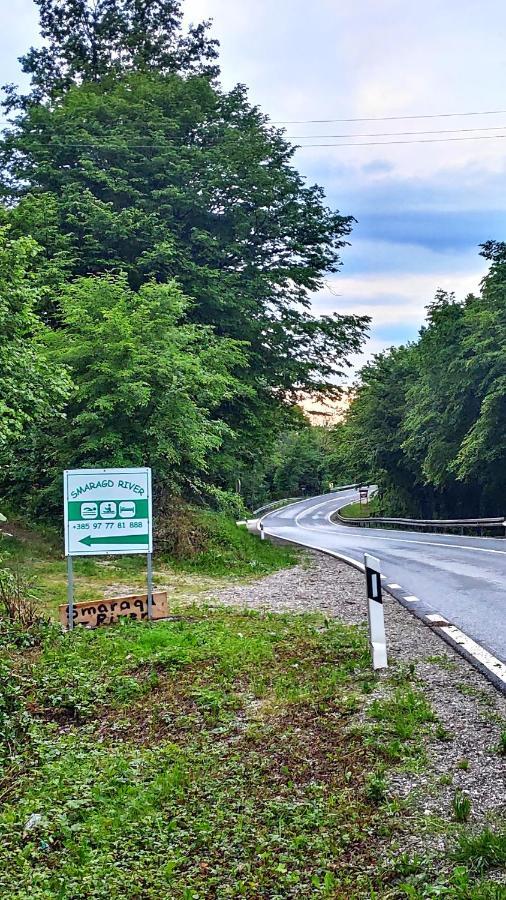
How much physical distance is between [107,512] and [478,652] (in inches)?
176

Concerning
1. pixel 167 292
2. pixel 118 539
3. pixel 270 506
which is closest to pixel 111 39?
pixel 167 292

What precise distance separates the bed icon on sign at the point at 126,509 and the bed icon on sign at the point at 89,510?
301 mm

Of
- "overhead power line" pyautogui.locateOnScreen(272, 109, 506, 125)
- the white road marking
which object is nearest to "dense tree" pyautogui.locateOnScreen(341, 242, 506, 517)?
"overhead power line" pyautogui.locateOnScreen(272, 109, 506, 125)

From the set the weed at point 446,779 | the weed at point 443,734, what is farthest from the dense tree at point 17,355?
the weed at point 446,779

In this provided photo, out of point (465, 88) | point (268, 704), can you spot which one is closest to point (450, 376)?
point (465, 88)

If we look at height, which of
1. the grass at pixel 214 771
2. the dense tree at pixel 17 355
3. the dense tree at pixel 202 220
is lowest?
the grass at pixel 214 771

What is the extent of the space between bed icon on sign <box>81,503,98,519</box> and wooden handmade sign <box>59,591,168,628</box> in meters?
1.01

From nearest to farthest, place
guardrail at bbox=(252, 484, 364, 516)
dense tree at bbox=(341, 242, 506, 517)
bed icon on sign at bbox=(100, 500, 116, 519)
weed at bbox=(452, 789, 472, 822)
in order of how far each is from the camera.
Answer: weed at bbox=(452, 789, 472, 822) → bed icon on sign at bbox=(100, 500, 116, 519) → dense tree at bbox=(341, 242, 506, 517) → guardrail at bbox=(252, 484, 364, 516)

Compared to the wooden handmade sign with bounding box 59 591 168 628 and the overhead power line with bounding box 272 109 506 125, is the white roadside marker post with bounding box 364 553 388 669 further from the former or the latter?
the overhead power line with bounding box 272 109 506 125

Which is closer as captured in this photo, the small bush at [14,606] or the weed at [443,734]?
the weed at [443,734]

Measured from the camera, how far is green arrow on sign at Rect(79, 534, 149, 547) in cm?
782

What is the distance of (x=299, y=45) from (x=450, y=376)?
58.8 ft

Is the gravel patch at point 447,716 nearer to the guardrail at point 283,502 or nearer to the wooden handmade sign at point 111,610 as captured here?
the wooden handmade sign at point 111,610

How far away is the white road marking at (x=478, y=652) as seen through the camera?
5.18 meters
